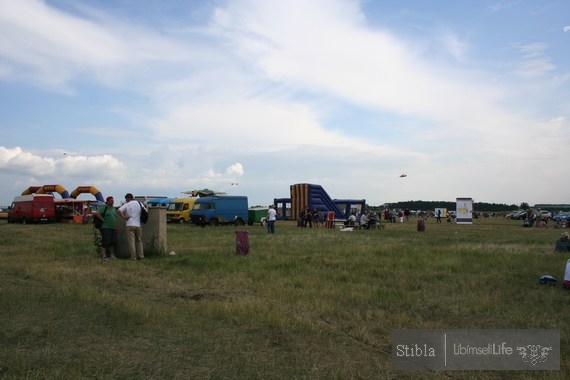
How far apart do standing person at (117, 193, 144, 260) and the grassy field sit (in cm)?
49

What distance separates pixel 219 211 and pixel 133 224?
24.0 metres

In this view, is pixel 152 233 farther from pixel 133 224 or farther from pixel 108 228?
pixel 108 228

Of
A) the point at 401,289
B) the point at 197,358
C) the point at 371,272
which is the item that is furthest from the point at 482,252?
the point at 197,358

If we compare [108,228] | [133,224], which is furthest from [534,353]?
[108,228]

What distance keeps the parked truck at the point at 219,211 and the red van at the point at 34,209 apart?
11.6 meters

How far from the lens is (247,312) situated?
6.88 metres

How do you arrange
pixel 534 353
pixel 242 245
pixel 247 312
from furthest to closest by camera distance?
1. pixel 242 245
2. pixel 247 312
3. pixel 534 353

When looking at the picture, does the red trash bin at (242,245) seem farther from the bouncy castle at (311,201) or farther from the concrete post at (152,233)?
the bouncy castle at (311,201)

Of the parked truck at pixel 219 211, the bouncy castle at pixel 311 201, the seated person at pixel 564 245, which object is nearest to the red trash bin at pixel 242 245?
the seated person at pixel 564 245

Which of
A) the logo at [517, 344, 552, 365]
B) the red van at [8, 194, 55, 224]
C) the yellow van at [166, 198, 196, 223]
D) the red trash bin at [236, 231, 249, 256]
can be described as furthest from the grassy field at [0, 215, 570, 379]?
the red van at [8, 194, 55, 224]

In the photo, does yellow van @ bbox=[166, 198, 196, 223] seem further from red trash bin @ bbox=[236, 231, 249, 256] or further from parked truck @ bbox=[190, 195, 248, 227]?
red trash bin @ bbox=[236, 231, 249, 256]

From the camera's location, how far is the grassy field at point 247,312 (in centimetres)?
476

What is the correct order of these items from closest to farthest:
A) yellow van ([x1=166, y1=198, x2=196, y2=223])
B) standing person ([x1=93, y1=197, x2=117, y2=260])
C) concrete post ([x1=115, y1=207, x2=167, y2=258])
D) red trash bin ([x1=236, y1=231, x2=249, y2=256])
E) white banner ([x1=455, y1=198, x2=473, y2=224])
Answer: standing person ([x1=93, y1=197, x2=117, y2=260]) < concrete post ([x1=115, y1=207, x2=167, y2=258]) < red trash bin ([x1=236, y1=231, x2=249, y2=256]) < yellow van ([x1=166, y1=198, x2=196, y2=223]) < white banner ([x1=455, y1=198, x2=473, y2=224])

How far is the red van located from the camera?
38.4 metres
